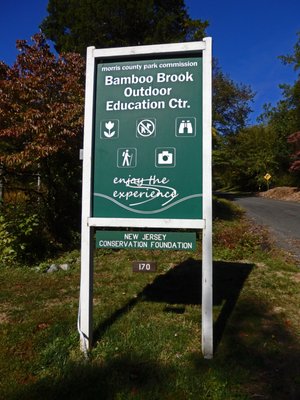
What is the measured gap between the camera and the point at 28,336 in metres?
3.94

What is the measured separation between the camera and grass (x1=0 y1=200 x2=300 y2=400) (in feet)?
10.0

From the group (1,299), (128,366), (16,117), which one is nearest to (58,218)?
(16,117)

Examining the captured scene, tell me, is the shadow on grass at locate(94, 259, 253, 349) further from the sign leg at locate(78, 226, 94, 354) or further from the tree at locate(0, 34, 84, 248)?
the tree at locate(0, 34, 84, 248)

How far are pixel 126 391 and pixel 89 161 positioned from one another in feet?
6.45

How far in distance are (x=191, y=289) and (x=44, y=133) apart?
3.88 meters

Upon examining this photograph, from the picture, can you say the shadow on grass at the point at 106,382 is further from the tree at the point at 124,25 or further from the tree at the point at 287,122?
the tree at the point at 287,122

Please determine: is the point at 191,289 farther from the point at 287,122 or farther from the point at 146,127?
the point at 287,122

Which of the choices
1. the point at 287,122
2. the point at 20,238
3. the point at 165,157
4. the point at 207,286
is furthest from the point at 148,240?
the point at 287,122

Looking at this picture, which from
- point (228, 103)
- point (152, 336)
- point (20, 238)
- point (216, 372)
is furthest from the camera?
point (228, 103)

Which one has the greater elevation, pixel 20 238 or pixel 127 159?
pixel 127 159

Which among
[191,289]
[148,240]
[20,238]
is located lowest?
[191,289]

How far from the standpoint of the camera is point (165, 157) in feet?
12.2

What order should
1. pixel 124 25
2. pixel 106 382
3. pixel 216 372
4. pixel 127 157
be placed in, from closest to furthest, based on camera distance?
pixel 106 382 → pixel 216 372 → pixel 127 157 → pixel 124 25

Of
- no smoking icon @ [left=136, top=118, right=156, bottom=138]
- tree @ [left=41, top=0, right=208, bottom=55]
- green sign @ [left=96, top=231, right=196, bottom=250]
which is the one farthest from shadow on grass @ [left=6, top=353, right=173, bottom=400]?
tree @ [left=41, top=0, right=208, bottom=55]
